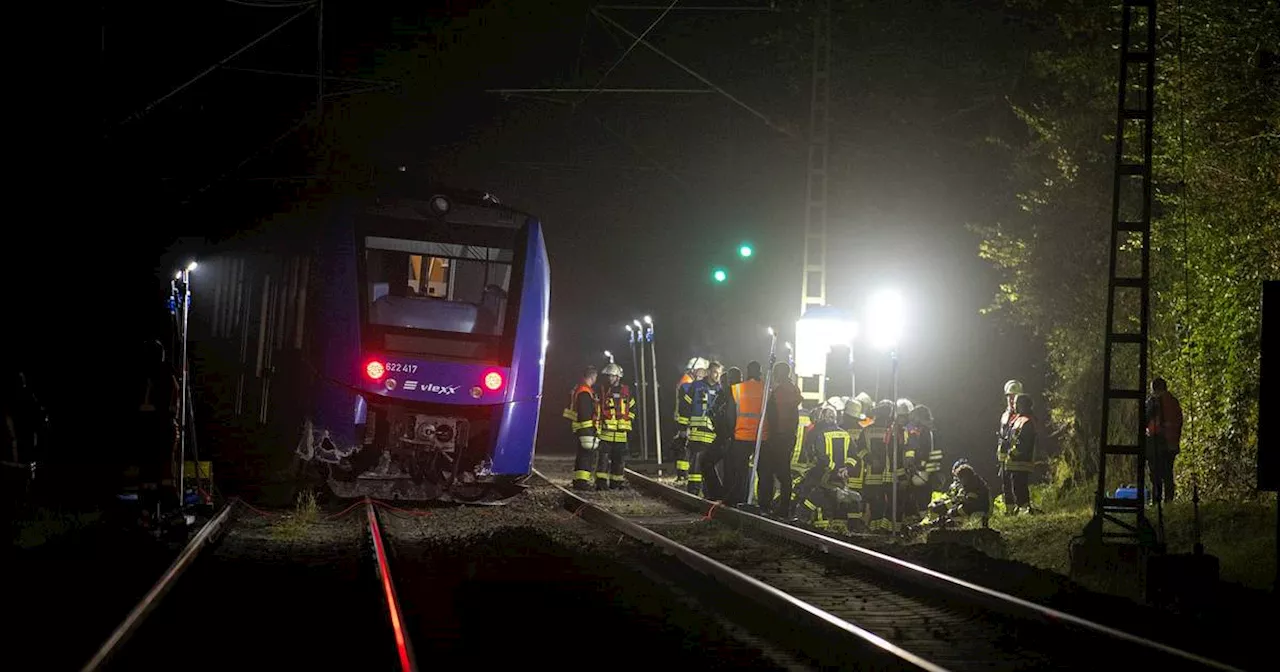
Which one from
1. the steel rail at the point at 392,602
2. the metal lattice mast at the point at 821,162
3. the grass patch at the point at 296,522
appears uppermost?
the metal lattice mast at the point at 821,162

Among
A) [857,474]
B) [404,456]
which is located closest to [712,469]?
[857,474]

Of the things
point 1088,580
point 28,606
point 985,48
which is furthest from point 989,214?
point 28,606

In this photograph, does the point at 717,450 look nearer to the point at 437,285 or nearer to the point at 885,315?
the point at 885,315

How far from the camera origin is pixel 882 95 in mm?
30641

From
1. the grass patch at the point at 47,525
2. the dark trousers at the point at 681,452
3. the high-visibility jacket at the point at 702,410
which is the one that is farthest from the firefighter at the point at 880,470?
the grass patch at the point at 47,525

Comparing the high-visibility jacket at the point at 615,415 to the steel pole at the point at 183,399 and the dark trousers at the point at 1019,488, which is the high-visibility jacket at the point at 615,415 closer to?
the dark trousers at the point at 1019,488

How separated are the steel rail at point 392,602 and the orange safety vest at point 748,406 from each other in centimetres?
434

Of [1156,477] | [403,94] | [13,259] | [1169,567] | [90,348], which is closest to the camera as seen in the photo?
[1169,567]

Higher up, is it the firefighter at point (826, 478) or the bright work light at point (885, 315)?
the bright work light at point (885, 315)

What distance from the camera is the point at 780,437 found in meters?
15.9

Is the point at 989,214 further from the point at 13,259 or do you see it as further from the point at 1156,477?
the point at 13,259

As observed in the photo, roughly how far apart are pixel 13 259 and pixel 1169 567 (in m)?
24.3

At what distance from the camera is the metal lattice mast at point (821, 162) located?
21.0 meters

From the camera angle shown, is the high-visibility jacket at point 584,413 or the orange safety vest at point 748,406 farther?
the high-visibility jacket at point 584,413
